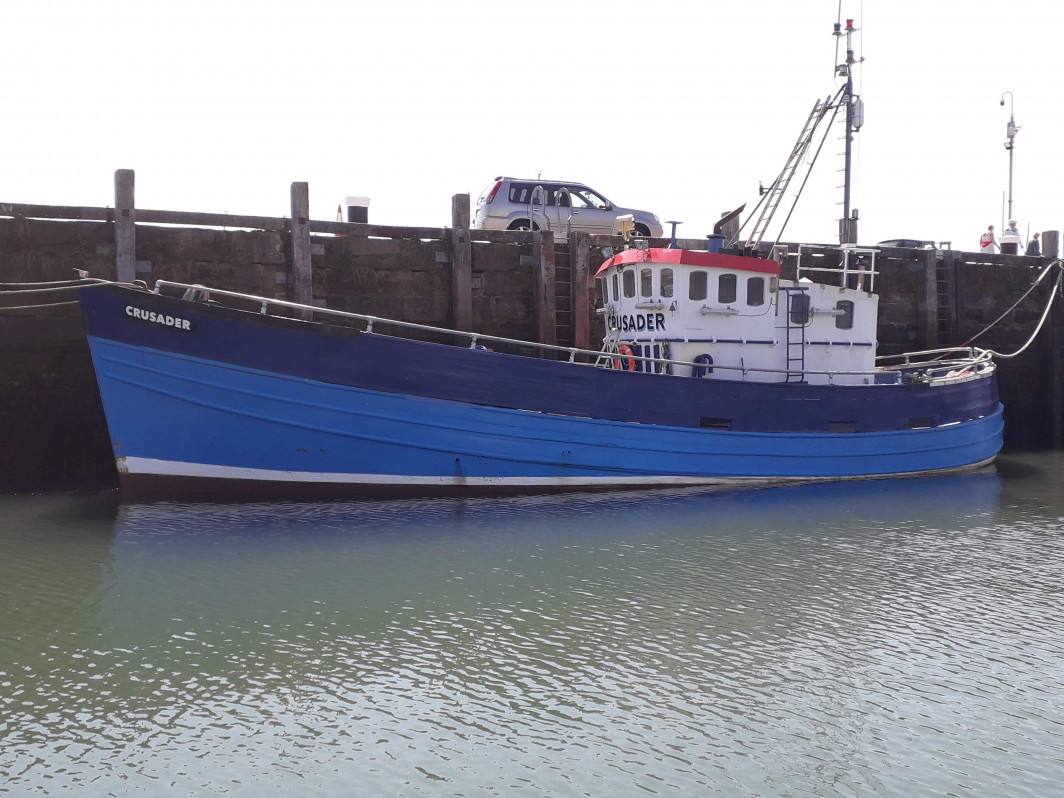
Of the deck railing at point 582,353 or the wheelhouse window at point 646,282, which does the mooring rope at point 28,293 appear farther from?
the wheelhouse window at point 646,282

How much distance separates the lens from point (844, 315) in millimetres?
13758

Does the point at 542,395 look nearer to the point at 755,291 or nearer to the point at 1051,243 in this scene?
the point at 755,291

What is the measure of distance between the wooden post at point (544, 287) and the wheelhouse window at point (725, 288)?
272 centimetres

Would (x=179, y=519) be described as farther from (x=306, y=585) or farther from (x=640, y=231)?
(x=640, y=231)

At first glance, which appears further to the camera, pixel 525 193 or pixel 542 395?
pixel 525 193

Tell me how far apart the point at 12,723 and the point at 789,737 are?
4.30m

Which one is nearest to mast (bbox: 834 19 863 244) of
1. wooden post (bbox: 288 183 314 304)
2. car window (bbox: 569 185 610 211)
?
car window (bbox: 569 185 610 211)

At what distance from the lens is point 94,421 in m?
12.2

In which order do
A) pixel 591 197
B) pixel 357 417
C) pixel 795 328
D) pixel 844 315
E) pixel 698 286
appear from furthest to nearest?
1. pixel 591 197
2. pixel 844 315
3. pixel 795 328
4. pixel 698 286
5. pixel 357 417

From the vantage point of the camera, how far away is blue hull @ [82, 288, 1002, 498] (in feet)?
34.5

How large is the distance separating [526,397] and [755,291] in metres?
3.85

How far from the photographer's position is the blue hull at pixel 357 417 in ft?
34.5

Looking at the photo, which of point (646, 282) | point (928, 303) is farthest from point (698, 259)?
point (928, 303)

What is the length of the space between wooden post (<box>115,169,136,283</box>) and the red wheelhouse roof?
648 centimetres
